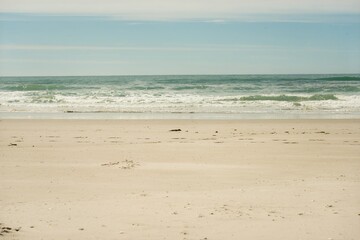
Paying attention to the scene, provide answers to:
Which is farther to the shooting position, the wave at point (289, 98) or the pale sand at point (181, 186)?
the wave at point (289, 98)

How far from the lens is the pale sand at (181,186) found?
512 centimetres

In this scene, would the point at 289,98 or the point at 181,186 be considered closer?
the point at 181,186

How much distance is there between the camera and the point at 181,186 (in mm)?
7191

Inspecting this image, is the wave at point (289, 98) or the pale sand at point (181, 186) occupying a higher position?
the wave at point (289, 98)

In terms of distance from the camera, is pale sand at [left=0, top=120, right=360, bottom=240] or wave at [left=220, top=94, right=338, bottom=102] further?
wave at [left=220, top=94, right=338, bottom=102]

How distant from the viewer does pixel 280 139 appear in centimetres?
1297

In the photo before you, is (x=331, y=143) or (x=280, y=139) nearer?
(x=331, y=143)

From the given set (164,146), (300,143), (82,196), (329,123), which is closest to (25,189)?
(82,196)

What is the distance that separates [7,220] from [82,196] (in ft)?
4.30

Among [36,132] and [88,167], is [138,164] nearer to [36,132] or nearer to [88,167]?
[88,167]

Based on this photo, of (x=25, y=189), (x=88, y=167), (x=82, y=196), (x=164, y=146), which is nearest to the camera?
(x=82, y=196)

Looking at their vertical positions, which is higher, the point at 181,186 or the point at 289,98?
the point at 289,98

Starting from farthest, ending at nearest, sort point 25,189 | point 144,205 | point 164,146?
point 164,146 → point 25,189 → point 144,205

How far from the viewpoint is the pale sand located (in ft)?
16.8
